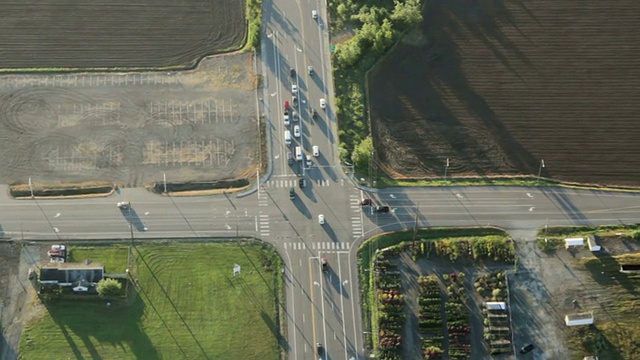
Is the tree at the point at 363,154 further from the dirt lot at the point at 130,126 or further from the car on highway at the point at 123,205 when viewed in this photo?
the car on highway at the point at 123,205

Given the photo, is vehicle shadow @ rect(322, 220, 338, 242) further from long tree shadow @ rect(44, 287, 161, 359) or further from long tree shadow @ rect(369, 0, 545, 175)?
long tree shadow @ rect(44, 287, 161, 359)

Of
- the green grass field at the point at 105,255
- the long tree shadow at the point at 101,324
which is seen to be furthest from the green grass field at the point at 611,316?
the green grass field at the point at 105,255

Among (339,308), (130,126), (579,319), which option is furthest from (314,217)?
(579,319)

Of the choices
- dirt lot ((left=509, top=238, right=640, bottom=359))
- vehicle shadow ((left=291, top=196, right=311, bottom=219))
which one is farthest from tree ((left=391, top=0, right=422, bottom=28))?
dirt lot ((left=509, top=238, right=640, bottom=359))

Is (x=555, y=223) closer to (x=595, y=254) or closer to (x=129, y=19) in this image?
(x=595, y=254)

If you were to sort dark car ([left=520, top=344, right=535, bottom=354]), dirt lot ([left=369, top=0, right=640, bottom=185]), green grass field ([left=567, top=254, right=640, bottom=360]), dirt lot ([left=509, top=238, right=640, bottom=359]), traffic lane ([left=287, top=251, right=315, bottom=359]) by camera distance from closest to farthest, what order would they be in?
1. traffic lane ([left=287, top=251, right=315, bottom=359])
2. dark car ([left=520, top=344, right=535, bottom=354])
3. green grass field ([left=567, top=254, right=640, bottom=360])
4. dirt lot ([left=509, top=238, right=640, bottom=359])
5. dirt lot ([left=369, top=0, right=640, bottom=185])

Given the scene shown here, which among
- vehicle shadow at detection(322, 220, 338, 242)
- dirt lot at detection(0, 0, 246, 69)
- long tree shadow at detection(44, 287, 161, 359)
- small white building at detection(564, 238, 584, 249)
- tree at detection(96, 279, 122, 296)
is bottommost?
long tree shadow at detection(44, 287, 161, 359)
